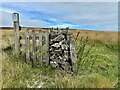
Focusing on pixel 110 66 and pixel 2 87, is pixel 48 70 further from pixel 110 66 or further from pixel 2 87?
pixel 110 66

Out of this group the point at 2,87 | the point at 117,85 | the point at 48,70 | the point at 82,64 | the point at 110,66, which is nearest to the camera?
the point at 2,87

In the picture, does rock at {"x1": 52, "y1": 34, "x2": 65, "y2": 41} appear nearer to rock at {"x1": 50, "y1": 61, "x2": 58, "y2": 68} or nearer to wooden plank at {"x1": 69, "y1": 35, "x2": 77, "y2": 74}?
wooden plank at {"x1": 69, "y1": 35, "x2": 77, "y2": 74}

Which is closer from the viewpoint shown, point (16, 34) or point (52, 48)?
point (52, 48)

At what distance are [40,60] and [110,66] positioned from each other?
10.5 feet

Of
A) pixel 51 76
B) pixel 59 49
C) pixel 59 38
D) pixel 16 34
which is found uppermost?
pixel 16 34

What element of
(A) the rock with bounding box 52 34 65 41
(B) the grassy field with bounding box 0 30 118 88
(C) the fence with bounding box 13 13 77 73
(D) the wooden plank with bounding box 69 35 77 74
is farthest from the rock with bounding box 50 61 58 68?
(A) the rock with bounding box 52 34 65 41

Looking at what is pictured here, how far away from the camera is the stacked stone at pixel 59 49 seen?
10.5m

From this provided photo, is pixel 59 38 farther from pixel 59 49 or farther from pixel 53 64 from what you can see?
pixel 53 64

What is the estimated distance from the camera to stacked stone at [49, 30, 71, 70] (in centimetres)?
1050

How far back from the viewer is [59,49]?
1059 centimetres

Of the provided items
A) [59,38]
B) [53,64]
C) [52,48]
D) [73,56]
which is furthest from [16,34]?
[73,56]

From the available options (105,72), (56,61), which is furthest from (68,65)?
(105,72)

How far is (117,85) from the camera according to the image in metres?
9.38

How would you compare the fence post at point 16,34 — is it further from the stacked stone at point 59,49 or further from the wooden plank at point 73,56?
the wooden plank at point 73,56
